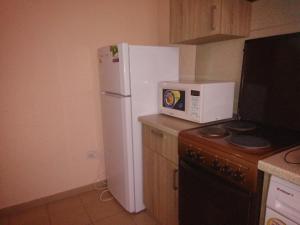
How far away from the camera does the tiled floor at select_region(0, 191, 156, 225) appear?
1.86 m

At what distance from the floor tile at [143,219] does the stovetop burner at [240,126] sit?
43.9 inches

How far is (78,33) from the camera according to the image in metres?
2.03

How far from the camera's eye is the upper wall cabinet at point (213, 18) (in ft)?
4.65

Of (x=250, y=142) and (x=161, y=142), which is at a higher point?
(x=250, y=142)

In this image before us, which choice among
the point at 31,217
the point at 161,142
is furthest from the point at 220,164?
the point at 31,217

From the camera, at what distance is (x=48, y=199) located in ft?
7.03

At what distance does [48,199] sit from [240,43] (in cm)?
238

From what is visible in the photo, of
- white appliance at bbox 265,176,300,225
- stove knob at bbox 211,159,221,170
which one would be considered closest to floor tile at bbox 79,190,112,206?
stove knob at bbox 211,159,221,170

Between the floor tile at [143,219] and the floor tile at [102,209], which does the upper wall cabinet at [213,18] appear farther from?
the floor tile at [102,209]

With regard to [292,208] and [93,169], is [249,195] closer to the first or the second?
[292,208]

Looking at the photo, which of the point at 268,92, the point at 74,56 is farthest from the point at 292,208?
the point at 74,56

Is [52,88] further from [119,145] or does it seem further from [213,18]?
[213,18]

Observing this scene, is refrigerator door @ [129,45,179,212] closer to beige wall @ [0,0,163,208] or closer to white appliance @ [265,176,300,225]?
beige wall @ [0,0,163,208]

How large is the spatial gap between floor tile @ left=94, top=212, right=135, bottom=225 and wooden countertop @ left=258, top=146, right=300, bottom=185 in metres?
1.40
